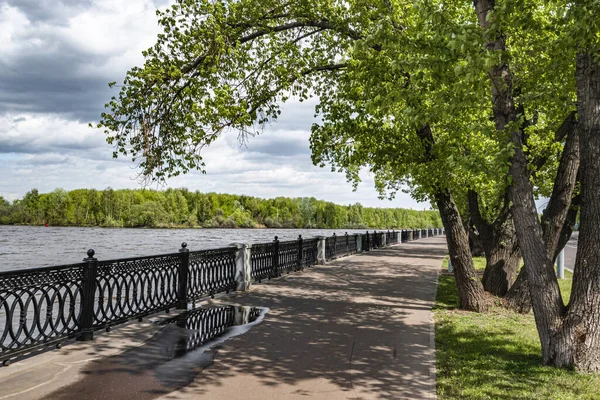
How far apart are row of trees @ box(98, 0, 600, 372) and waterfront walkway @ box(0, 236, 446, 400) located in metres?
2.10

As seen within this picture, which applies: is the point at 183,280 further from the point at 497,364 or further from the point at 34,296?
the point at 497,364

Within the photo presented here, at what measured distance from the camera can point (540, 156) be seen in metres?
12.7

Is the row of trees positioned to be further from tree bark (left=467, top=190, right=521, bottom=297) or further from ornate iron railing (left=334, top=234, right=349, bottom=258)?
ornate iron railing (left=334, top=234, right=349, bottom=258)

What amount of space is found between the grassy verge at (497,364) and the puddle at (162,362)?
124 inches

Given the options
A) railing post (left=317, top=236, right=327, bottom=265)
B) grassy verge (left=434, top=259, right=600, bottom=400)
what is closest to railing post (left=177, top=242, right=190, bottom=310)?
grassy verge (left=434, top=259, right=600, bottom=400)

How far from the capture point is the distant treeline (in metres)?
120

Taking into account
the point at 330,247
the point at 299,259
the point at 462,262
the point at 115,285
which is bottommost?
the point at 115,285

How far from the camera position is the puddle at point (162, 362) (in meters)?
5.29

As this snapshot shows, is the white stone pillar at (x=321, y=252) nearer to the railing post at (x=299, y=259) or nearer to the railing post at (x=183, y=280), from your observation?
the railing post at (x=299, y=259)

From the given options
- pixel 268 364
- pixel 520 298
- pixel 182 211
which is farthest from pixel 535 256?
pixel 182 211

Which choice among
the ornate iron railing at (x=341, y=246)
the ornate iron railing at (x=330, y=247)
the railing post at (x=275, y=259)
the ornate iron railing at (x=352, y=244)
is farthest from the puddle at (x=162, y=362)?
the ornate iron railing at (x=352, y=244)

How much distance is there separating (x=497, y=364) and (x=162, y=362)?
14.9 ft

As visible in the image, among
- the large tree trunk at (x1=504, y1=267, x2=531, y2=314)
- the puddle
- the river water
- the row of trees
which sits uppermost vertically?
the row of trees

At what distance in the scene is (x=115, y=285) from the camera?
37.2ft
